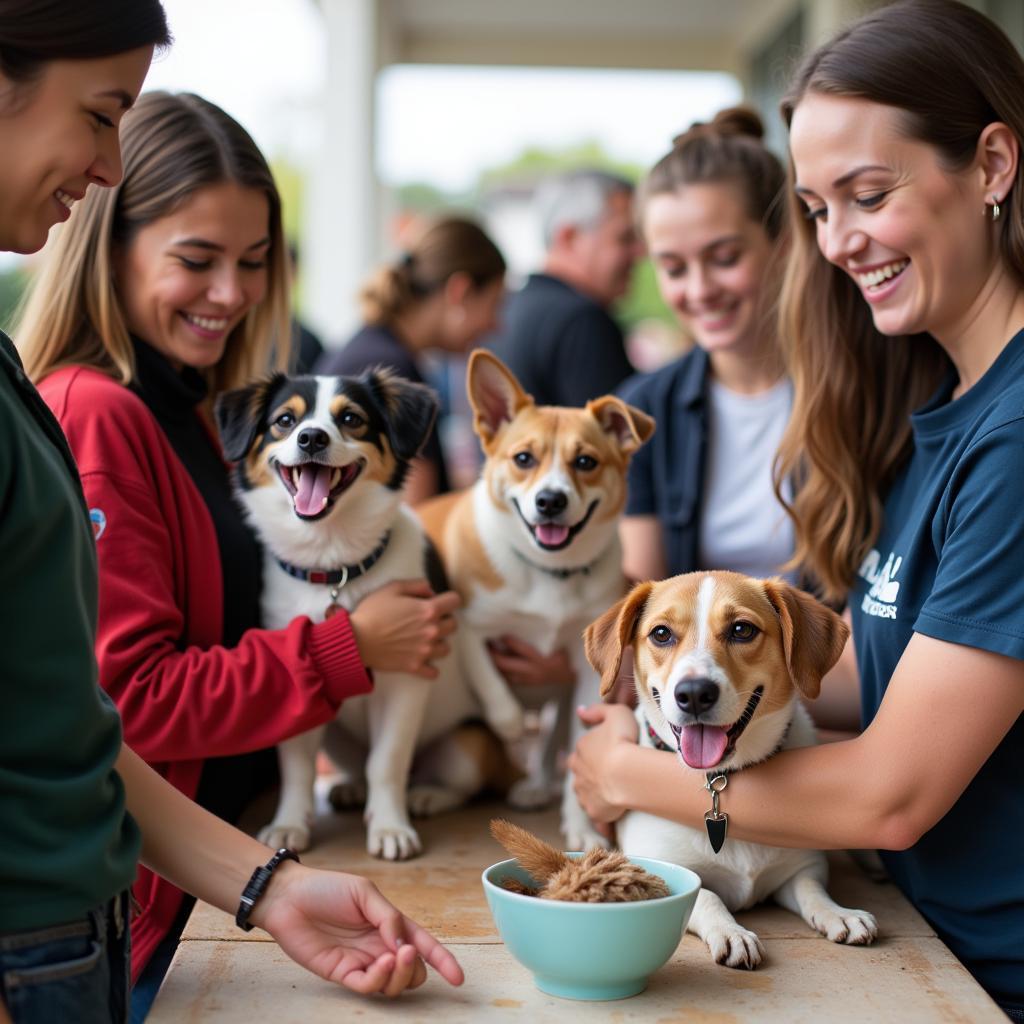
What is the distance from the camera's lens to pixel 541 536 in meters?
2.21

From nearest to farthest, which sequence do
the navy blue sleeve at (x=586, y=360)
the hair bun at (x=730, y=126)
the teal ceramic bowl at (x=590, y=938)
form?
the teal ceramic bowl at (x=590, y=938), the hair bun at (x=730, y=126), the navy blue sleeve at (x=586, y=360)

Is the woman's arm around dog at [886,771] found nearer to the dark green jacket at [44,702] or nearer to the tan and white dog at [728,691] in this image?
the tan and white dog at [728,691]

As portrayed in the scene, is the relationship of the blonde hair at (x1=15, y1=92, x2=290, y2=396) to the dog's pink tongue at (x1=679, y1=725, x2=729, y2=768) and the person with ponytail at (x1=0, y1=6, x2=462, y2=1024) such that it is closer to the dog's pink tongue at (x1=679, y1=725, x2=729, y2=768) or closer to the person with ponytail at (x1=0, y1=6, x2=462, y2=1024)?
the person with ponytail at (x1=0, y1=6, x2=462, y2=1024)

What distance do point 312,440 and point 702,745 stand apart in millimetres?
856

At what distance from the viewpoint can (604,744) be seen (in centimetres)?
175

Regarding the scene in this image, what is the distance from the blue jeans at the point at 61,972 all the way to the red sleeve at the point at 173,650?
55 cm

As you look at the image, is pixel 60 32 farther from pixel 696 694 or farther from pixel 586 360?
pixel 586 360

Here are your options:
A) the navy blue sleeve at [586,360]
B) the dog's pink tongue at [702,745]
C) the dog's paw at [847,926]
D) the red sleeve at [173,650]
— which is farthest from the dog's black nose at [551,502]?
the navy blue sleeve at [586,360]

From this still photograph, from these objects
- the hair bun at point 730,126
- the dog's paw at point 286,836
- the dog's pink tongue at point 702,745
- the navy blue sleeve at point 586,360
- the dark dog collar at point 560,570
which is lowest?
the dog's paw at point 286,836

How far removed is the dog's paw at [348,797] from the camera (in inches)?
87.2

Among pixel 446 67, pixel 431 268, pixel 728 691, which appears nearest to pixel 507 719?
pixel 728 691

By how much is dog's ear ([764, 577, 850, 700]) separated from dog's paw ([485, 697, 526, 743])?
2.65ft

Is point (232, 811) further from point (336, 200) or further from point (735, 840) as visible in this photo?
point (336, 200)

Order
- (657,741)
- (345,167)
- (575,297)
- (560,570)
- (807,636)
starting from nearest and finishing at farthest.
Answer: (807,636), (657,741), (560,570), (575,297), (345,167)
